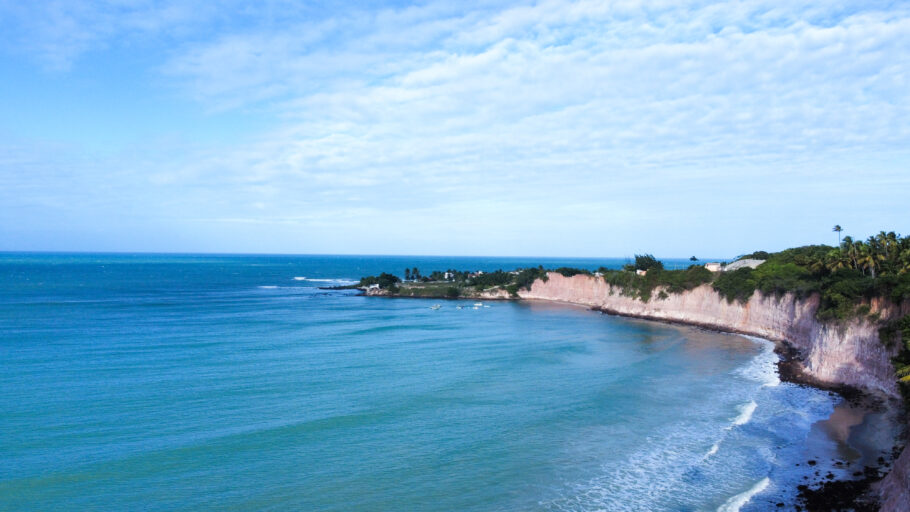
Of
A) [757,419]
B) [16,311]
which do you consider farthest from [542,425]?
[16,311]

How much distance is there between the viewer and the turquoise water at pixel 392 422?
17750mm

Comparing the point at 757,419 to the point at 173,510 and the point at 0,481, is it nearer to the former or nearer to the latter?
→ the point at 173,510

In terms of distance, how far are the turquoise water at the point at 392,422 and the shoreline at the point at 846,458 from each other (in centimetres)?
79

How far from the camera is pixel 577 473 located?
63.3 feet

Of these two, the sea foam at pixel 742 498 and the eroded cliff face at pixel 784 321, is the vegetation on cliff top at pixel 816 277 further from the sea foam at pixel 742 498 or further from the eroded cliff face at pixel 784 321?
the sea foam at pixel 742 498

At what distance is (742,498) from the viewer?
17.4 meters

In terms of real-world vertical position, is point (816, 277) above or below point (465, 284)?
above

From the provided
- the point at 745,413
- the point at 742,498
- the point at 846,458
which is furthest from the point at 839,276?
the point at 742,498

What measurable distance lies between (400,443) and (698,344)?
1320 inches

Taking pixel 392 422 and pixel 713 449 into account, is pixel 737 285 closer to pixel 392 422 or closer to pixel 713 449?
pixel 713 449

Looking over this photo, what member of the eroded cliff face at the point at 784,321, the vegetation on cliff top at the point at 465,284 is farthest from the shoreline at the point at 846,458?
the vegetation on cliff top at the point at 465,284

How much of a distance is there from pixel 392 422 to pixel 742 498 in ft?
46.5

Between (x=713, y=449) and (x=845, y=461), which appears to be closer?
(x=845, y=461)

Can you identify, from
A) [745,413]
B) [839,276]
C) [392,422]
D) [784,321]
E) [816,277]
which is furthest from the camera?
[784,321]
